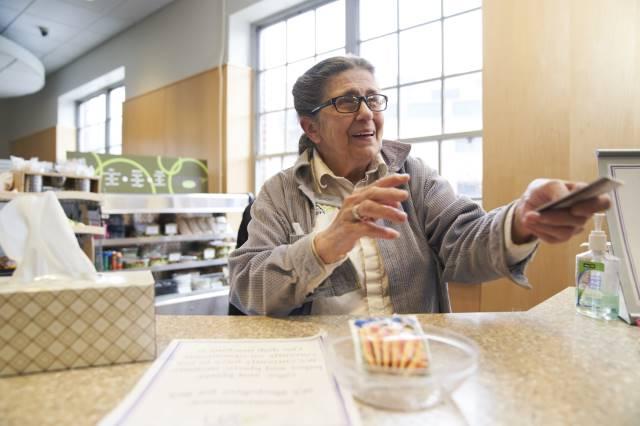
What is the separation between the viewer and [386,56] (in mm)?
3402

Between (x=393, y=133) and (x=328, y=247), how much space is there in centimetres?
258

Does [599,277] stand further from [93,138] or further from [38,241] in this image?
[93,138]

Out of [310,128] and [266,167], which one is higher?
[266,167]

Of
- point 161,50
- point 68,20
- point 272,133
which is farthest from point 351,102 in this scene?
point 68,20

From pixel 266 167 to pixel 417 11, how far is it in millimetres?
2135

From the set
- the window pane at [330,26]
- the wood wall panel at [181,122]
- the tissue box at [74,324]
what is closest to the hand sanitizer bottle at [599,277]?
the tissue box at [74,324]

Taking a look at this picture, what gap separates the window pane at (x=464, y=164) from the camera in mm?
2805

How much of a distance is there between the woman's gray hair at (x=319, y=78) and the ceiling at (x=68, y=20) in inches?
171

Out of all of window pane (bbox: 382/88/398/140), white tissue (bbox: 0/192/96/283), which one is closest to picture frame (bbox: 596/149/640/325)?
white tissue (bbox: 0/192/96/283)

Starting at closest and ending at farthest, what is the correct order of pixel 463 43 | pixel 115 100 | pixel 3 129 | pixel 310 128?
1. pixel 310 128
2. pixel 463 43
3. pixel 115 100
4. pixel 3 129

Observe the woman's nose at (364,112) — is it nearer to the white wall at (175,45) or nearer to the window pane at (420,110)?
the window pane at (420,110)

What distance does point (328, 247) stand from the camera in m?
0.90

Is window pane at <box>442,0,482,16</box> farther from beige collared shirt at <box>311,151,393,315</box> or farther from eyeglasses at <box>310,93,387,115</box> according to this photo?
beige collared shirt at <box>311,151,393,315</box>

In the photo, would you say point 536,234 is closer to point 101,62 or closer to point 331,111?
point 331,111
